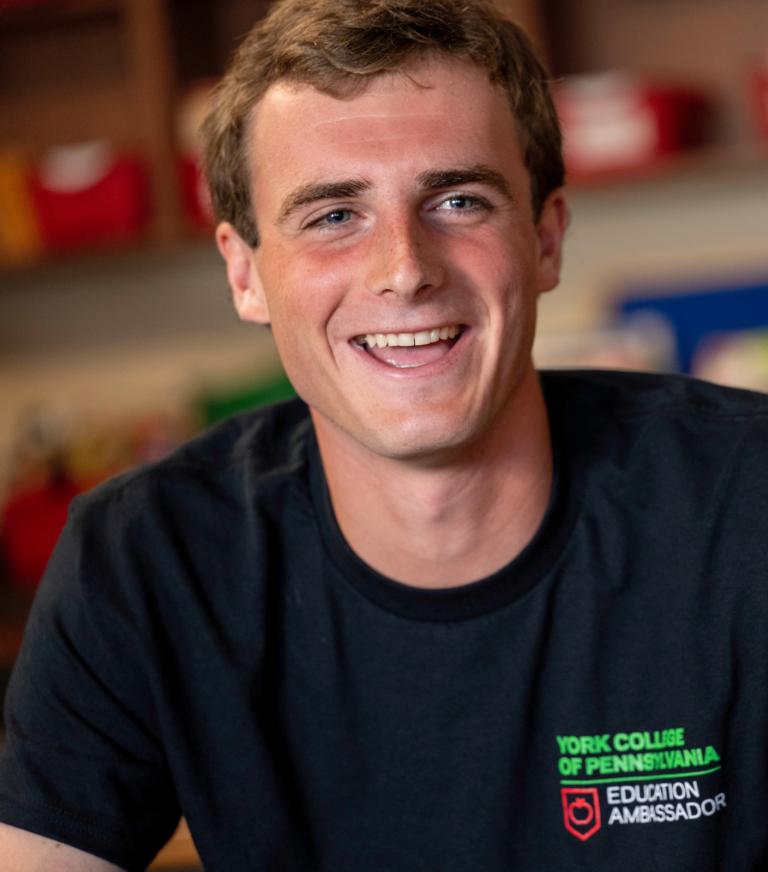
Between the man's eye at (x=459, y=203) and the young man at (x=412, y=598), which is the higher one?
Result: the man's eye at (x=459, y=203)

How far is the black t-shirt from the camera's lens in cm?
127

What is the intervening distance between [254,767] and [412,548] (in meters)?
0.27

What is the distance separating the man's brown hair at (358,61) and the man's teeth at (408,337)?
0.20 meters

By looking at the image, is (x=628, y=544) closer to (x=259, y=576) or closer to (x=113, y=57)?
(x=259, y=576)

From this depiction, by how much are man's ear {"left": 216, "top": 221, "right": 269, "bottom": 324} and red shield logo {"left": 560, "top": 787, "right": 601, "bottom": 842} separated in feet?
1.95

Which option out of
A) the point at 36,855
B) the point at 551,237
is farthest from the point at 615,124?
the point at 36,855

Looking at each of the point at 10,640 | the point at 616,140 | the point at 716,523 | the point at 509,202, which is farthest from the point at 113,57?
the point at 716,523

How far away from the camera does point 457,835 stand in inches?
50.3

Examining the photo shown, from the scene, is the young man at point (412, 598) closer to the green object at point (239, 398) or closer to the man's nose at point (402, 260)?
the man's nose at point (402, 260)

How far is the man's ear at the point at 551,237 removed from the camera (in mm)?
1453

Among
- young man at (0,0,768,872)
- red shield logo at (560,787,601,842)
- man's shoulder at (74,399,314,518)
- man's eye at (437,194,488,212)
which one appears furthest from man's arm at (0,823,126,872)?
man's eye at (437,194,488,212)

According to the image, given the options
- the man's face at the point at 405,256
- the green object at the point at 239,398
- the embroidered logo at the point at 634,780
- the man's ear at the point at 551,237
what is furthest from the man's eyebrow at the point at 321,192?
the green object at the point at 239,398

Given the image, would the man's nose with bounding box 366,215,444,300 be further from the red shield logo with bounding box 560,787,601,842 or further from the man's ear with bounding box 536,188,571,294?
the red shield logo with bounding box 560,787,601,842

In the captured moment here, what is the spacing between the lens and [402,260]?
4.16 ft
